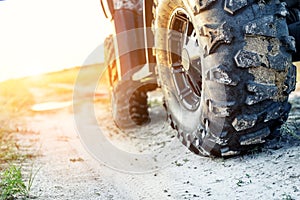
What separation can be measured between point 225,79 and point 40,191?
102 cm

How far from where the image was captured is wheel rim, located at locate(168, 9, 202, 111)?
252 cm

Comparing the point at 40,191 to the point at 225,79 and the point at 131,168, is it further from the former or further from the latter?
the point at 225,79

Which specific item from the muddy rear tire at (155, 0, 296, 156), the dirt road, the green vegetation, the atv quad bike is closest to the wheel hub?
the atv quad bike

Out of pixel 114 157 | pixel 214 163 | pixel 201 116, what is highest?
pixel 201 116

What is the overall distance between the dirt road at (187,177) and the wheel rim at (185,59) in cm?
34

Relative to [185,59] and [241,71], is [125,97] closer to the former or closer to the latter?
[185,59]

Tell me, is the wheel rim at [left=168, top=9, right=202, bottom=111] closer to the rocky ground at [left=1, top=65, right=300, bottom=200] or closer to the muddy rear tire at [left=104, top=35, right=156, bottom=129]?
the rocky ground at [left=1, top=65, right=300, bottom=200]

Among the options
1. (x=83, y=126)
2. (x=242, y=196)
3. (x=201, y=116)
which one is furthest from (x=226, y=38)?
(x=83, y=126)

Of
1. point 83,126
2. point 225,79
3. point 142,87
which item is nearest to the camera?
point 225,79

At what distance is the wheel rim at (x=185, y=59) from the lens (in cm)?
252

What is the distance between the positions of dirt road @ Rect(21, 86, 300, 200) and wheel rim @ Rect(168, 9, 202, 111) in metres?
0.34

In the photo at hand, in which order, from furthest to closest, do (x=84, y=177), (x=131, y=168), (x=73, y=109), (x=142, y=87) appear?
(x=73, y=109)
(x=142, y=87)
(x=131, y=168)
(x=84, y=177)

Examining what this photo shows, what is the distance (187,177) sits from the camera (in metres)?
2.36

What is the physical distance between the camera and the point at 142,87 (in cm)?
388
